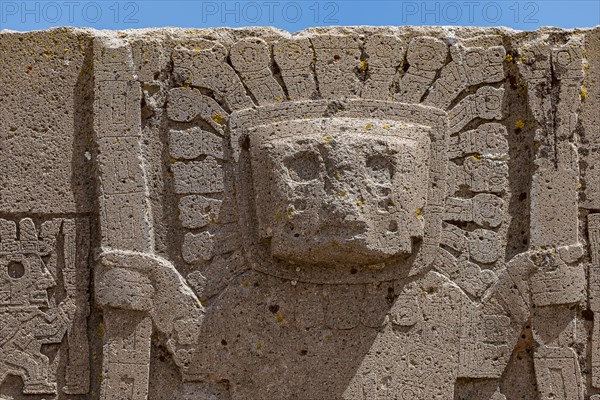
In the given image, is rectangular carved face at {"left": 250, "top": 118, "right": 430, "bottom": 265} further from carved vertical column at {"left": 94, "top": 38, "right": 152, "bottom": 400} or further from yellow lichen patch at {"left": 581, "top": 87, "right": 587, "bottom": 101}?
yellow lichen patch at {"left": 581, "top": 87, "right": 587, "bottom": 101}

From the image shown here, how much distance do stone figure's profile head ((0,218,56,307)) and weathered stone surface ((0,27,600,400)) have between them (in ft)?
0.04

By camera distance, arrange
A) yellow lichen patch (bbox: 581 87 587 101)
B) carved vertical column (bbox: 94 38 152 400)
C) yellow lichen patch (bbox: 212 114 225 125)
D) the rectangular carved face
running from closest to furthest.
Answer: the rectangular carved face, carved vertical column (bbox: 94 38 152 400), yellow lichen patch (bbox: 212 114 225 125), yellow lichen patch (bbox: 581 87 587 101)

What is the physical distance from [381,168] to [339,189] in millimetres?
246

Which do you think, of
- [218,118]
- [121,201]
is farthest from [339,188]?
[121,201]

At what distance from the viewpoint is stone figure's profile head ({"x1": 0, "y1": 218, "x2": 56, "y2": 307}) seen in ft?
19.8

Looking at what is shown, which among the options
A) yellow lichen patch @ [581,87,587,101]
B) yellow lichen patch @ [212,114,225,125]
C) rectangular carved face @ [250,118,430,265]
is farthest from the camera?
yellow lichen patch @ [581,87,587,101]

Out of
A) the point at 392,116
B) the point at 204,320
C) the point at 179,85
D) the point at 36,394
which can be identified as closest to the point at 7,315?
the point at 36,394

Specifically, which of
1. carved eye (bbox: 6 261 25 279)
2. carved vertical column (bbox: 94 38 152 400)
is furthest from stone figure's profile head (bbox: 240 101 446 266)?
carved eye (bbox: 6 261 25 279)

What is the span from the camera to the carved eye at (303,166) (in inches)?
230

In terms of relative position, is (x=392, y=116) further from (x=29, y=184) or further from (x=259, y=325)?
(x=29, y=184)

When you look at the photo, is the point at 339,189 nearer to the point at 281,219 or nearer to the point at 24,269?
the point at 281,219

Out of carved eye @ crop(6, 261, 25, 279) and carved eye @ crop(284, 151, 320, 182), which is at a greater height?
carved eye @ crop(284, 151, 320, 182)

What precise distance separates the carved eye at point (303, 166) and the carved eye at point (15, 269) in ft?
4.69

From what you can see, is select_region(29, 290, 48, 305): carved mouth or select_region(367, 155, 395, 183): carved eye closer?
select_region(367, 155, 395, 183): carved eye
